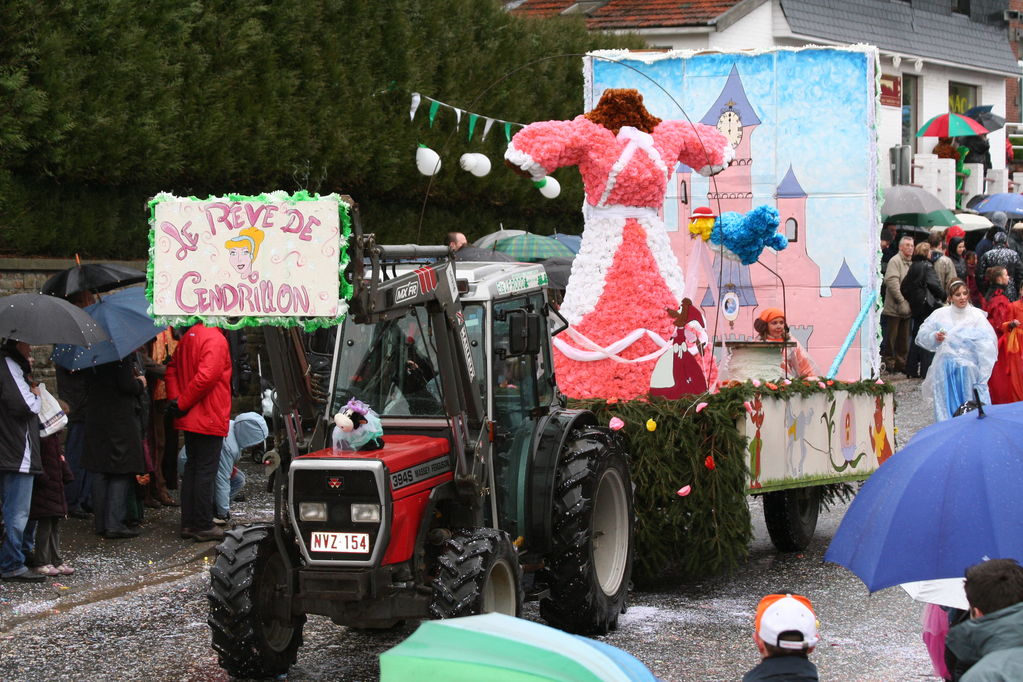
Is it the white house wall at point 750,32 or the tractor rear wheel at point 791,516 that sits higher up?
the white house wall at point 750,32

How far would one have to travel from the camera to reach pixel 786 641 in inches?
169

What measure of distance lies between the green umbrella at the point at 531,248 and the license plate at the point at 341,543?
10.6m

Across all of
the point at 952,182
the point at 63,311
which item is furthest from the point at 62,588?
the point at 952,182

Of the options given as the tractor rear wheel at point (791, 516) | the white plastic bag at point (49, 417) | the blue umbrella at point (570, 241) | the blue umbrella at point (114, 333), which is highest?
the blue umbrella at point (570, 241)

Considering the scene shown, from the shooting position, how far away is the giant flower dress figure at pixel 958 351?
13875 mm

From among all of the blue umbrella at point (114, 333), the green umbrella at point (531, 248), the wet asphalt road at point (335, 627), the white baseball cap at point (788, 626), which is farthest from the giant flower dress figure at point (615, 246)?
the green umbrella at point (531, 248)

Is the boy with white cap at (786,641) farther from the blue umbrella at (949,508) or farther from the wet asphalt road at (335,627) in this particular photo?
the wet asphalt road at (335,627)

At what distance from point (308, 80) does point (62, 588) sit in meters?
7.49

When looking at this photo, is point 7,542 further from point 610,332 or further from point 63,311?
point 610,332

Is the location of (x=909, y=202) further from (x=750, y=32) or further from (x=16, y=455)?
(x=16, y=455)

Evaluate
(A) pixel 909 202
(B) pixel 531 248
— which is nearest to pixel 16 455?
(B) pixel 531 248

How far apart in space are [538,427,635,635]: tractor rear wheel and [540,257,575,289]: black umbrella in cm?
721

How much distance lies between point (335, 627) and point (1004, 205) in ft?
73.1

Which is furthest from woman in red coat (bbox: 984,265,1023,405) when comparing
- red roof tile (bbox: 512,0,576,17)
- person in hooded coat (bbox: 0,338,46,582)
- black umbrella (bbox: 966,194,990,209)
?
black umbrella (bbox: 966,194,990,209)
